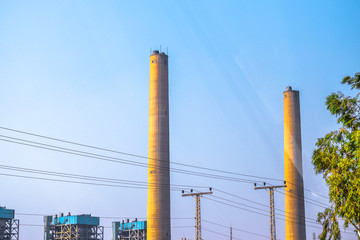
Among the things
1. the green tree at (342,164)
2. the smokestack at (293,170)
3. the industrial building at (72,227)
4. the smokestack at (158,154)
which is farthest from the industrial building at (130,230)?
the green tree at (342,164)

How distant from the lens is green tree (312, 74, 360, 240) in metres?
22.1

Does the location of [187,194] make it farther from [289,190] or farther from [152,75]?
[289,190]

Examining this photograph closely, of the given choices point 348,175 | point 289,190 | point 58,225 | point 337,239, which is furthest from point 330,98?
point 58,225

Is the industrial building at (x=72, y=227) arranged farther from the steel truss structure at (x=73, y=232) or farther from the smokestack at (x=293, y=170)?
the smokestack at (x=293, y=170)

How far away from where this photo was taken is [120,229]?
291ft

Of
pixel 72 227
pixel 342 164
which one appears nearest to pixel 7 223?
pixel 72 227

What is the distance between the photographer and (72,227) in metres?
76.4

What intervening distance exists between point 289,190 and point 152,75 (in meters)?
24.6

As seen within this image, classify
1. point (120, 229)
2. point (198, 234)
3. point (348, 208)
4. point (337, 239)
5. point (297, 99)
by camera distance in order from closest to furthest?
point (348, 208)
point (337, 239)
point (198, 234)
point (297, 99)
point (120, 229)

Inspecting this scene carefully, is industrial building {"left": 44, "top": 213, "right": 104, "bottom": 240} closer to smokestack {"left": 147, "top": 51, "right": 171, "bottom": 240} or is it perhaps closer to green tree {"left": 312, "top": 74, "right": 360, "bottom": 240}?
smokestack {"left": 147, "top": 51, "right": 171, "bottom": 240}

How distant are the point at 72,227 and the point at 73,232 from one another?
35.2 inches

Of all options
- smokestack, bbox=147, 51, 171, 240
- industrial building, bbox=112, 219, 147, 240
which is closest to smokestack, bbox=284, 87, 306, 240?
smokestack, bbox=147, 51, 171, 240

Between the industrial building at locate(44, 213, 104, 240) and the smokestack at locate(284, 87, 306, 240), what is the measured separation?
3108 centimetres

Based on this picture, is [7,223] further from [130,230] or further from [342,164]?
[342,164]
